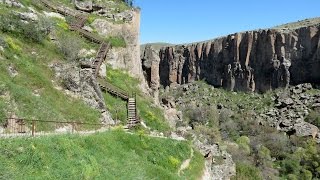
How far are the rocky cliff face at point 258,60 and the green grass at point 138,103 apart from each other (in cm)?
11124

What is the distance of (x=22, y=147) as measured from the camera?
1473 cm

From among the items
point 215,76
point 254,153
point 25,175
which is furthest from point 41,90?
point 215,76

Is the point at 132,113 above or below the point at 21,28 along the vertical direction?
below

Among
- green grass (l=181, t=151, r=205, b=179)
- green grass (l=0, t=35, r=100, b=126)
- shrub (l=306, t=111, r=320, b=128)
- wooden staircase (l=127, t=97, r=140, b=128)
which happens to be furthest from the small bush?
→ shrub (l=306, t=111, r=320, b=128)

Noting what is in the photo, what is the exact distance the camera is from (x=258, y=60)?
550 ft

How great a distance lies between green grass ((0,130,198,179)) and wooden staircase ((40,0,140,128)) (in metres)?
6.05

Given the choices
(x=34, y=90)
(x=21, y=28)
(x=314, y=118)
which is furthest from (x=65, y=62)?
(x=314, y=118)

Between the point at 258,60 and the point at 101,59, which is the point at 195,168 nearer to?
the point at 101,59

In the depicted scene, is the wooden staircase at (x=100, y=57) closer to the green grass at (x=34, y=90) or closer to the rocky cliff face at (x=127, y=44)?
the rocky cliff face at (x=127, y=44)

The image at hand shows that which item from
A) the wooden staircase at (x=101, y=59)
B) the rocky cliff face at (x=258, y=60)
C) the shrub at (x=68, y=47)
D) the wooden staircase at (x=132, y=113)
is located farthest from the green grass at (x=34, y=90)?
A: the rocky cliff face at (x=258, y=60)

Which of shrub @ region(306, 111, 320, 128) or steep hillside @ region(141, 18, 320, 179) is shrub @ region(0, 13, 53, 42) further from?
shrub @ region(306, 111, 320, 128)

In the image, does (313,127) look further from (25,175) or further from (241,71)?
(25,175)

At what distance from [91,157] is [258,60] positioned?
155 meters

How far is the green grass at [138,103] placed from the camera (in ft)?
115
